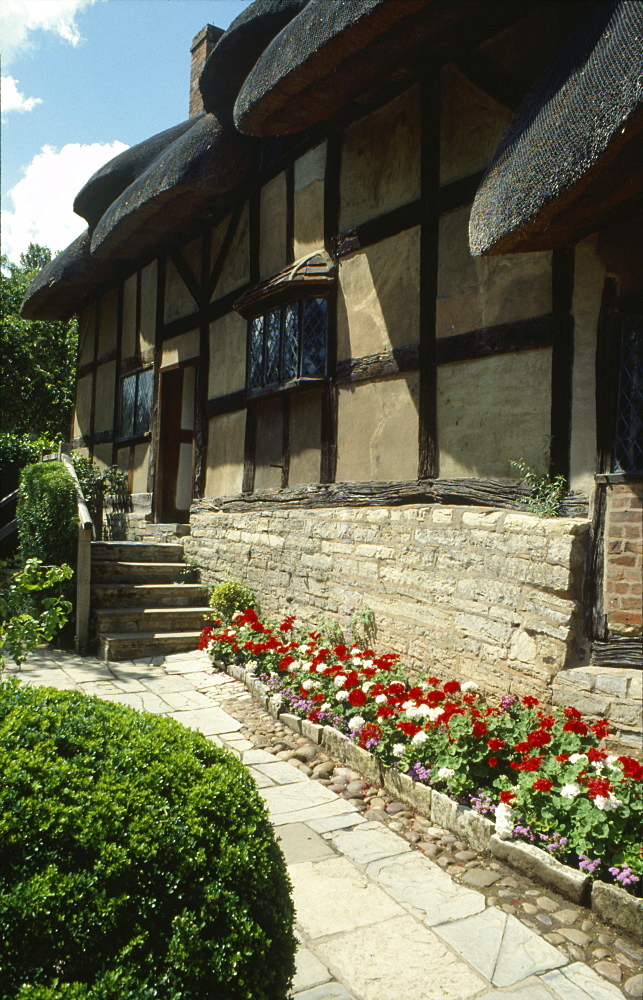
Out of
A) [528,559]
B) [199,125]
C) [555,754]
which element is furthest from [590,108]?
[199,125]

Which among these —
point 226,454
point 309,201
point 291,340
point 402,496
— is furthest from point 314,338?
point 226,454

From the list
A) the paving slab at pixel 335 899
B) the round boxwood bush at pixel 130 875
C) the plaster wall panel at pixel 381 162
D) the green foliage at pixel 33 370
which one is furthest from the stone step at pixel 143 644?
the green foliage at pixel 33 370

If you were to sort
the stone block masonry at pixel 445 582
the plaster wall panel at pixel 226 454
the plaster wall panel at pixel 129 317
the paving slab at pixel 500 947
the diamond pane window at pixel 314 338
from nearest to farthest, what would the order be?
the paving slab at pixel 500 947 → the stone block masonry at pixel 445 582 → the diamond pane window at pixel 314 338 → the plaster wall panel at pixel 226 454 → the plaster wall panel at pixel 129 317

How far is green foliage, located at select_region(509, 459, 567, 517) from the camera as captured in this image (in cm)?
427

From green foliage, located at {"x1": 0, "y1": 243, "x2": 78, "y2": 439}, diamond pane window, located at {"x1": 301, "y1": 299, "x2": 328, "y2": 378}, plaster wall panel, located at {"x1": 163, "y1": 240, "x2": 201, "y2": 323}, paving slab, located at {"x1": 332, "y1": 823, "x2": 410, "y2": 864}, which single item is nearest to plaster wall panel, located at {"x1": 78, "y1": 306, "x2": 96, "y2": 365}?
green foliage, located at {"x1": 0, "y1": 243, "x2": 78, "y2": 439}

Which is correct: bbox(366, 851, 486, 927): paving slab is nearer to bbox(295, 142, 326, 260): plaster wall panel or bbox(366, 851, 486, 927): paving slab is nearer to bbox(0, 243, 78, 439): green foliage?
bbox(295, 142, 326, 260): plaster wall panel

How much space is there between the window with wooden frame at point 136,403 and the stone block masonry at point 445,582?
3.73 metres

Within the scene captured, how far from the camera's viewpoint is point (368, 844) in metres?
3.31

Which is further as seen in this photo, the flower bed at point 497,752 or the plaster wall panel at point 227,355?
the plaster wall panel at point 227,355

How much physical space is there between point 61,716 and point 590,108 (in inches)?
139

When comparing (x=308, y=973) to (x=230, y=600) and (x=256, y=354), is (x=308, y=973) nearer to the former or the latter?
(x=230, y=600)

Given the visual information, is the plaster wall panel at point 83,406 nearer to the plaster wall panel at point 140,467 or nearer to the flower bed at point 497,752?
the plaster wall panel at point 140,467

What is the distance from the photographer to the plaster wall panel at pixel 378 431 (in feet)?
17.9

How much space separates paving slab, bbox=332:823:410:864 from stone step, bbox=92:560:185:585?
474 cm
